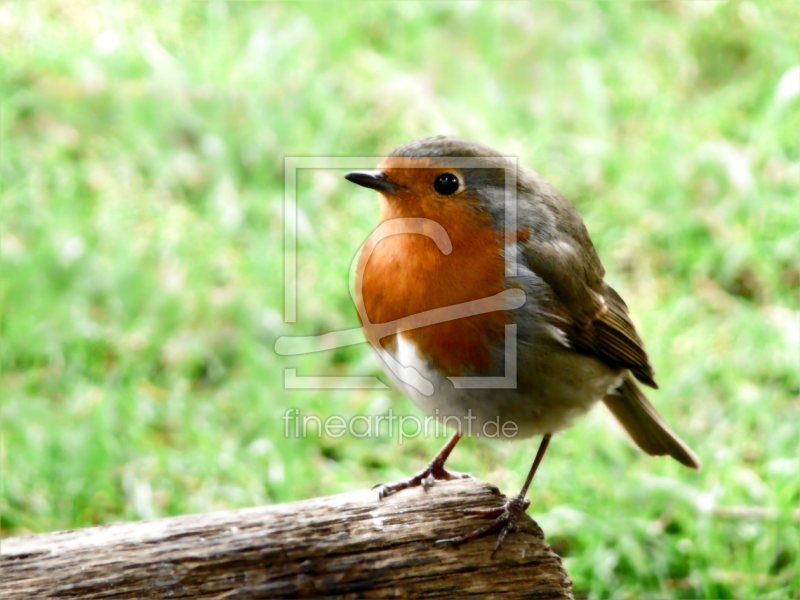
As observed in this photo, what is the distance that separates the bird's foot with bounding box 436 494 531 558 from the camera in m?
2.79

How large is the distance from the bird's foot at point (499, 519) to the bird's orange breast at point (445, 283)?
0.46 m

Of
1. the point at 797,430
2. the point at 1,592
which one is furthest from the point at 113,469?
the point at 797,430

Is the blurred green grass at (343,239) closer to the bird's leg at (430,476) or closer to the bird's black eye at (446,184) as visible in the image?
the bird's leg at (430,476)

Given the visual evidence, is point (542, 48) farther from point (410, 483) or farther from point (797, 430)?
point (410, 483)

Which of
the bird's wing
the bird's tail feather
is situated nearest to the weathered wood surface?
the bird's wing

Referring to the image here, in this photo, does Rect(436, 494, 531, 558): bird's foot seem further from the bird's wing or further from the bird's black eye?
the bird's black eye

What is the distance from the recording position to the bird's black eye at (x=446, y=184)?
294 cm

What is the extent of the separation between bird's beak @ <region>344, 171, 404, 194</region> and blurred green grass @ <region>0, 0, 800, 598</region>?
1598 mm

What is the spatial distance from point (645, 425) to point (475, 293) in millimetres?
1193

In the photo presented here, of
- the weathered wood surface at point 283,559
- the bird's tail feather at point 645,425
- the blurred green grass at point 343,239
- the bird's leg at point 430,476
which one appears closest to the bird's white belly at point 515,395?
the bird's leg at point 430,476

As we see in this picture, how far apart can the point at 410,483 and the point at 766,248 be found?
111 inches

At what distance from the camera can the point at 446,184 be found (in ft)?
9.66

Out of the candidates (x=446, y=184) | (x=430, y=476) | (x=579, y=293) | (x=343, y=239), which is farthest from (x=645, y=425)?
(x=343, y=239)

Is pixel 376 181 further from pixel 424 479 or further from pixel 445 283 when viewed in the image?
pixel 424 479
